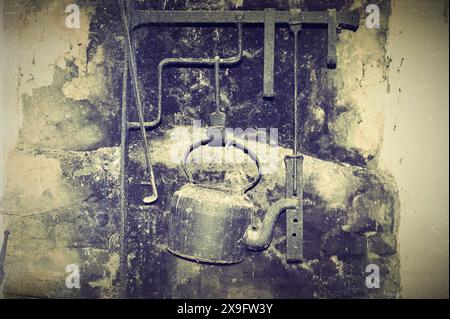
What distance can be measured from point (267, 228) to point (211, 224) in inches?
6.3

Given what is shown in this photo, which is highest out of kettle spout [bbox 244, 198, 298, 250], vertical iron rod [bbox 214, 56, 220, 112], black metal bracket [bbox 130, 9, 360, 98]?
black metal bracket [bbox 130, 9, 360, 98]

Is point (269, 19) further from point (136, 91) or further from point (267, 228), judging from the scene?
point (267, 228)

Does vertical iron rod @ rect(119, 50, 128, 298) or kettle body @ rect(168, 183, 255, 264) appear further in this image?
vertical iron rod @ rect(119, 50, 128, 298)

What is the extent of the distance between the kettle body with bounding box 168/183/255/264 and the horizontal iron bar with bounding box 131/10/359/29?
0.47 metres

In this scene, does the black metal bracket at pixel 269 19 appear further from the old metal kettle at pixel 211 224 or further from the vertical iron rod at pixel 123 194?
the old metal kettle at pixel 211 224

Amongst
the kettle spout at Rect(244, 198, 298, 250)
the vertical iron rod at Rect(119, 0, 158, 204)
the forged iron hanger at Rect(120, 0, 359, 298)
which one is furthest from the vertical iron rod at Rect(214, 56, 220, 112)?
the kettle spout at Rect(244, 198, 298, 250)

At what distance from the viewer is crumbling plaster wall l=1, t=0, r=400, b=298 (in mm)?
1049

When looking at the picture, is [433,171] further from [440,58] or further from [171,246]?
[171,246]

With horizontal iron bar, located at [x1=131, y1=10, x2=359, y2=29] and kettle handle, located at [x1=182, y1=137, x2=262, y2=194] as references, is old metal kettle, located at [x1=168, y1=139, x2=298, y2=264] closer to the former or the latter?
kettle handle, located at [x1=182, y1=137, x2=262, y2=194]

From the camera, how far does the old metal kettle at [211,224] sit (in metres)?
0.94

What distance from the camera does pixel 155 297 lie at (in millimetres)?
1076

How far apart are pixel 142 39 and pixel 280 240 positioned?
27.9 inches

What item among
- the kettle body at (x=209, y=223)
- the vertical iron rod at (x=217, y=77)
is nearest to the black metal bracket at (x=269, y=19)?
the vertical iron rod at (x=217, y=77)
